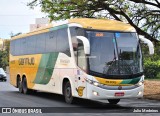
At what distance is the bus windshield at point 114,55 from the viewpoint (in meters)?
15.2

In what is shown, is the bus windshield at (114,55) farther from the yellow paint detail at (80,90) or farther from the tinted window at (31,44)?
the tinted window at (31,44)

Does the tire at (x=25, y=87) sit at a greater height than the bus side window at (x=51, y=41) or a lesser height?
lesser

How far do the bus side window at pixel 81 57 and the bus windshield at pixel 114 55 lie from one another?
0.28m

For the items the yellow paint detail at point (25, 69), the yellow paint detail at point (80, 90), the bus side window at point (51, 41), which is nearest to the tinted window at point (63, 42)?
the bus side window at point (51, 41)

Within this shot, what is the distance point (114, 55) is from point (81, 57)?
4.03 ft

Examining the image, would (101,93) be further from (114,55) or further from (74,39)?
(74,39)

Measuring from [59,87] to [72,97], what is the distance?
1327mm

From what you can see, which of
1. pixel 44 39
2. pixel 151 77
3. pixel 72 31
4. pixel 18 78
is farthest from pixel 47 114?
pixel 151 77

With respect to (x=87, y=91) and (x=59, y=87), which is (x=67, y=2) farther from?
(x=87, y=91)

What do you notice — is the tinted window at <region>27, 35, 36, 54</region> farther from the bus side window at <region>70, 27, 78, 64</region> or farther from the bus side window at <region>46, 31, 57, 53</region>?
the bus side window at <region>70, 27, 78, 64</region>

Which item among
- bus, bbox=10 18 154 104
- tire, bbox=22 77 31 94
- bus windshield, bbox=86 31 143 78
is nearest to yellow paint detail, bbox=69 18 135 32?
bus, bbox=10 18 154 104

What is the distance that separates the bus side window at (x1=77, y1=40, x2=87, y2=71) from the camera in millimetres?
15336

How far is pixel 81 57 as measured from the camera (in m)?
15.6

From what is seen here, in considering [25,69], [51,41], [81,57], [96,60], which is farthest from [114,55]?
[25,69]
